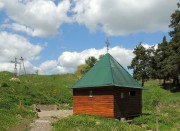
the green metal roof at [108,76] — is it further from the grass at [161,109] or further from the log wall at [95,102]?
the grass at [161,109]

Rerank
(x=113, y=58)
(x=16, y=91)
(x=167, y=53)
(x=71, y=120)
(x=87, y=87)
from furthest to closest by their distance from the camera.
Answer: (x=167, y=53) < (x=16, y=91) < (x=113, y=58) < (x=87, y=87) < (x=71, y=120)

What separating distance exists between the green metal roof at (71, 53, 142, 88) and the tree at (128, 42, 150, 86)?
27.2 meters

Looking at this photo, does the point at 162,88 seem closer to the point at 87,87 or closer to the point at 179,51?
the point at 179,51

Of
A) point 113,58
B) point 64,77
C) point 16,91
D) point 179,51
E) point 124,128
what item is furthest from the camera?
point 64,77

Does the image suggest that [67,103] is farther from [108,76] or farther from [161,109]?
[108,76]

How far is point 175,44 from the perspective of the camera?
55344 mm

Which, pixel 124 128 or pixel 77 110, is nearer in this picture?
pixel 124 128

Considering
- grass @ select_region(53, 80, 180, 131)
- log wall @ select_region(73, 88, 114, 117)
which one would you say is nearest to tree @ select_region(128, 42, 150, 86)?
grass @ select_region(53, 80, 180, 131)

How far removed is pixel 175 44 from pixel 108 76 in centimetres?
2840

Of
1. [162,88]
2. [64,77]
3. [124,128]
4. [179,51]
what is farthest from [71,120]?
[64,77]

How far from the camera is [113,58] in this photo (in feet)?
114

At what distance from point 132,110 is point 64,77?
3714 cm

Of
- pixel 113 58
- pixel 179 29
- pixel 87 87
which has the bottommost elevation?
pixel 87 87

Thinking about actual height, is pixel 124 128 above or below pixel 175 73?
below
